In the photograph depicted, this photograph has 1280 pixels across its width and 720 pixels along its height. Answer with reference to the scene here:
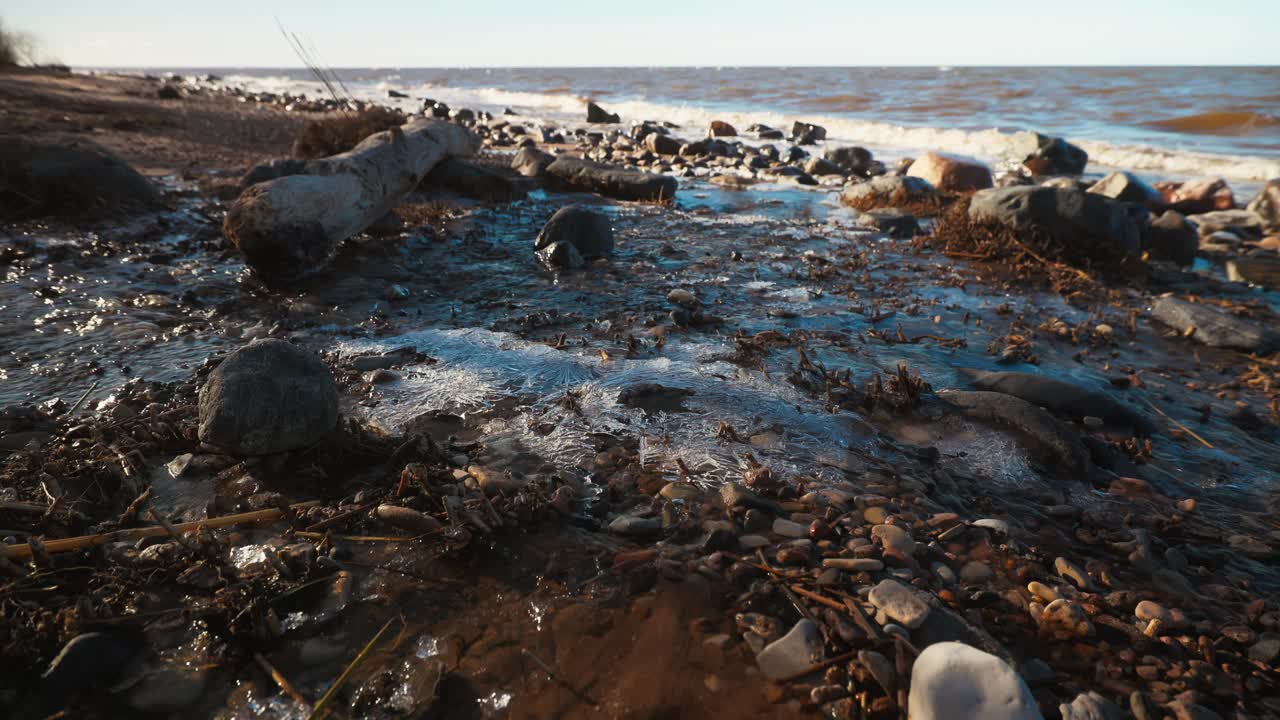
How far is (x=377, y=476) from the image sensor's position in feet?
8.54

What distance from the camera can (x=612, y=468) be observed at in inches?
110

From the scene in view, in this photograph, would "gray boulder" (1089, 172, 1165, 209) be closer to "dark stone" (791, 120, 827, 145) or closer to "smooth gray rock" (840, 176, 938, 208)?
"smooth gray rock" (840, 176, 938, 208)

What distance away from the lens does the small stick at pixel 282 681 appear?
168 cm

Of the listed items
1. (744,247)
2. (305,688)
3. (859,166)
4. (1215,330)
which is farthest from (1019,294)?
(859,166)

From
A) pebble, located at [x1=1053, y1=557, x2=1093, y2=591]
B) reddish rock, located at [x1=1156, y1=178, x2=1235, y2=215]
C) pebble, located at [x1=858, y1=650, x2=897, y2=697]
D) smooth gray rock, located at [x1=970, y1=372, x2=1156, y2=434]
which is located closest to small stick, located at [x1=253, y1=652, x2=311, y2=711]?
pebble, located at [x1=858, y1=650, x2=897, y2=697]

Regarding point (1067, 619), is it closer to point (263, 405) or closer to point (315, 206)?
point (263, 405)

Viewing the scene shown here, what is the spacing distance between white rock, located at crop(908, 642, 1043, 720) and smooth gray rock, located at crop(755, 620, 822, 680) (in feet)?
0.95

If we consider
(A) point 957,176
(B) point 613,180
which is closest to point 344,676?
(B) point 613,180

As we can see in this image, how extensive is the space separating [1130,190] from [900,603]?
9875 millimetres

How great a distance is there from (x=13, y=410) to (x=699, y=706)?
3678mm

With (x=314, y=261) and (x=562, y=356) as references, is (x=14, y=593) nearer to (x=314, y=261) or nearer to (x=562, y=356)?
(x=562, y=356)

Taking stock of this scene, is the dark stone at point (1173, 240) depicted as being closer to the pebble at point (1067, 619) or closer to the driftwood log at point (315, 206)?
the pebble at point (1067, 619)

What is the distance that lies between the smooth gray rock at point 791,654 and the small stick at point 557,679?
1.73 ft

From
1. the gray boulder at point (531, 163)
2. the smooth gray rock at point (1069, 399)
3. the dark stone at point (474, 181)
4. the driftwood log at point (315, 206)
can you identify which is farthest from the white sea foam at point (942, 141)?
the driftwood log at point (315, 206)
